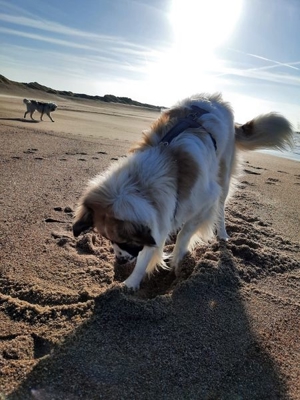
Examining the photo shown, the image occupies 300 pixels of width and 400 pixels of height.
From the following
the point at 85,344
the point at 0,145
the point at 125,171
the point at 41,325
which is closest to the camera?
the point at 85,344

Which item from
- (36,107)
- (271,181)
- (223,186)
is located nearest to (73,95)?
(36,107)

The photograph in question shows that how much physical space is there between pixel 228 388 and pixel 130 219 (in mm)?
1107

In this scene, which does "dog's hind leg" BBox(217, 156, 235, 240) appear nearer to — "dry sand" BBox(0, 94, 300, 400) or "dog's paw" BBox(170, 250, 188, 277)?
"dry sand" BBox(0, 94, 300, 400)

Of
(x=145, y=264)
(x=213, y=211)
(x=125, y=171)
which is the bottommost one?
(x=145, y=264)

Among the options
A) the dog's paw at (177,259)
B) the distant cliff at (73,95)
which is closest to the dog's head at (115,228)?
the dog's paw at (177,259)

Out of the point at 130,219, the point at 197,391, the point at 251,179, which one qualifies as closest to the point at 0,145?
the point at 251,179

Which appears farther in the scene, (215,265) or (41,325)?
(215,265)

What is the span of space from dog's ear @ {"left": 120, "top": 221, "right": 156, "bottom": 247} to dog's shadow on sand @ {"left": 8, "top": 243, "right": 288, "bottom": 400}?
1.32ft

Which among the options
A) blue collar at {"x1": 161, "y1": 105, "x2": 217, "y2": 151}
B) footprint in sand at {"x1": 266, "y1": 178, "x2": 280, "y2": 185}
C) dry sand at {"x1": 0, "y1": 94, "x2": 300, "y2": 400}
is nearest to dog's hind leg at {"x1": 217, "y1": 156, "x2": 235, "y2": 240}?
dry sand at {"x1": 0, "y1": 94, "x2": 300, "y2": 400}

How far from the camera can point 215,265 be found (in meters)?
3.15

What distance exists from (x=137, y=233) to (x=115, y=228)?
153 mm

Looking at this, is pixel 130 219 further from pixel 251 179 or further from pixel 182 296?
pixel 251 179

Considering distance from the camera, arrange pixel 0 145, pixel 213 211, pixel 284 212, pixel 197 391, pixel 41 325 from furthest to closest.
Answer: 1. pixel 0 145
2. pixel 284 212
3. pixel 213 211
4. pixel 41 325
5. pixel 197 391

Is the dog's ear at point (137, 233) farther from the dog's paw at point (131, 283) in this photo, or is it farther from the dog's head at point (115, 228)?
the dog's paw at point (131, 283)
